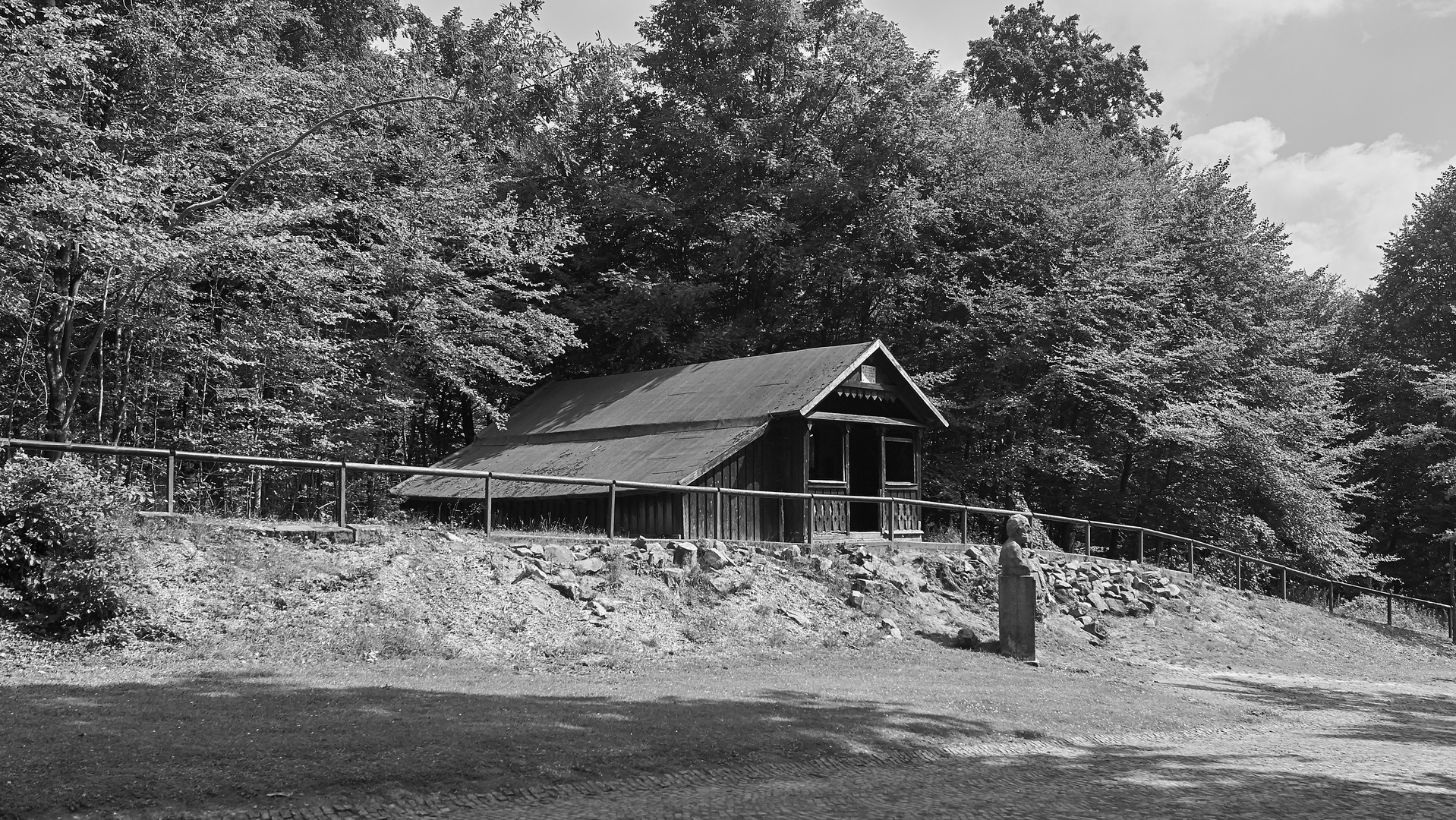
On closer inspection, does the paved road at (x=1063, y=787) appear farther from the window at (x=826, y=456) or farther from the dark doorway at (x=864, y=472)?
the window at (x=826, y=456)

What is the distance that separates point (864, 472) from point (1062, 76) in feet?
124

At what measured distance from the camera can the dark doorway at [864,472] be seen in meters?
27.4

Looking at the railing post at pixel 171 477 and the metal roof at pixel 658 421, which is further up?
the metal roof at pixel 658 421

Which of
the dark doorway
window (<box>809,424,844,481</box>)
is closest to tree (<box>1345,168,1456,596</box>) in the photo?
the dark doorway

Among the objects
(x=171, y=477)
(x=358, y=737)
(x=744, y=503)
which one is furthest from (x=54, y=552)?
(x=744, y=503)

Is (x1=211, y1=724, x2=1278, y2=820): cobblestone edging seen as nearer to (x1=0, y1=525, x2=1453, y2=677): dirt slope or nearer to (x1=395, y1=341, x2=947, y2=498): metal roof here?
(x1=0, y1=525, x2=1453, y2=677): dirt slope

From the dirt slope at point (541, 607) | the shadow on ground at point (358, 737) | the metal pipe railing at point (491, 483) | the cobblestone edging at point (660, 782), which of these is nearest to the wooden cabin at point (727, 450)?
the metal pipe railing at point (491, 483)

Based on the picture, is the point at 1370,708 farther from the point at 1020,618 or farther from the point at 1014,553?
the point at 1014,553

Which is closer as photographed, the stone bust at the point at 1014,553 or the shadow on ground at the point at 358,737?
the shadow on ground at the point at 358,737

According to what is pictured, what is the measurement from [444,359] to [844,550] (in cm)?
1273

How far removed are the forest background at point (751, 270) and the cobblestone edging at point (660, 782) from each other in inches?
663

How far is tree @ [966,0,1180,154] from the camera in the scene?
191 ft

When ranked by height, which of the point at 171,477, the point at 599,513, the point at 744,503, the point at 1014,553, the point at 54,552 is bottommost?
the point at 1014,553

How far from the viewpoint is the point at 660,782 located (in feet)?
31.1
